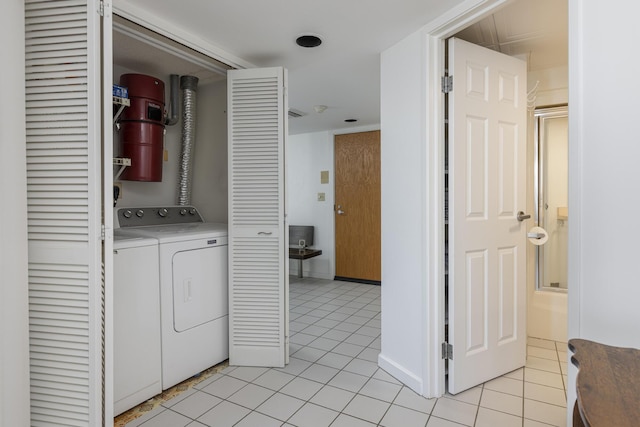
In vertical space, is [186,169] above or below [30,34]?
below

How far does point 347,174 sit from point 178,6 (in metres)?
3.31

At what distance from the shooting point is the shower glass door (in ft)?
9.01

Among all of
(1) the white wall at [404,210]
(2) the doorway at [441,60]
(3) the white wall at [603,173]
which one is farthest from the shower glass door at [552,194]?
(3) the white wall at [603,173]

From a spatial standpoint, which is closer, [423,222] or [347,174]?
[423,222]

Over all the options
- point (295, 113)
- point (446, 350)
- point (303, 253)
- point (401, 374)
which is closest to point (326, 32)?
point (295, 113)

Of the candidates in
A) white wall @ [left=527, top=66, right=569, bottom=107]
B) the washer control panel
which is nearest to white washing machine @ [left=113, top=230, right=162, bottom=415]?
the washer control panel

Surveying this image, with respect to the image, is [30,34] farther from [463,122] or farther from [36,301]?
[463,122]

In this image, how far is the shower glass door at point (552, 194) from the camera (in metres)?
2.75

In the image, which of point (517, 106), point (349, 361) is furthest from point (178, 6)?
point (349, 361)

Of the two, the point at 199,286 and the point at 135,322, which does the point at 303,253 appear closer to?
the point at 199,286

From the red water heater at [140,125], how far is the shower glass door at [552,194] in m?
2.94

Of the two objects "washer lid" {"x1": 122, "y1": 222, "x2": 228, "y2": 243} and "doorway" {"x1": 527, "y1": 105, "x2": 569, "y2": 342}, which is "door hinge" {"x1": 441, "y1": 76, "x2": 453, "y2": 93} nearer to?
"doorway" {"x1": 527, "y1": 105, "x2": 569, "y2": 342}

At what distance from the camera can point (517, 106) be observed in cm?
218

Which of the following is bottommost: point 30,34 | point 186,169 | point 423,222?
point 423,222
